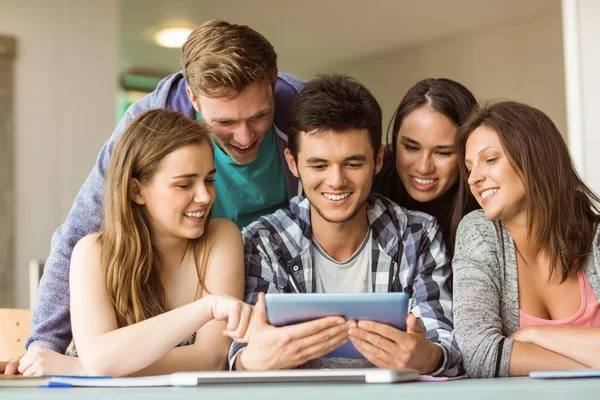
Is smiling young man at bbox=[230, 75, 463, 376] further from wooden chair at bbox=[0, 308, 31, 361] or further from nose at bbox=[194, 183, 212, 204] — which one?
wooden chair at bbox=[0, 308, 31, 361]

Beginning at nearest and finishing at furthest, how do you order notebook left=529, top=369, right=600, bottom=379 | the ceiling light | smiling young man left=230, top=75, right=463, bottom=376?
notebook left=529, top=369, right=600, bottom=379 < smiling young man left=230, top=75, right=463, bottom=376 < the ceiling light

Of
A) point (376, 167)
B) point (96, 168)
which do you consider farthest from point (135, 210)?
point (376, 167)

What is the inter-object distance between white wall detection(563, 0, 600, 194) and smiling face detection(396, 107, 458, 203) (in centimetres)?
101

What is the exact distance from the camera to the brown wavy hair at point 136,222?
1.69 metres

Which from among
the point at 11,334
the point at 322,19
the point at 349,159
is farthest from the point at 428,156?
the point at 322,19

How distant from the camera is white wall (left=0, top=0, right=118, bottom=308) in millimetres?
4406

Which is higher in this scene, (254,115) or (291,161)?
(254,115)

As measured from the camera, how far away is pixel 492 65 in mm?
5809

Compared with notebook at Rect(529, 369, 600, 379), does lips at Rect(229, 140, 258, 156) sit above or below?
above

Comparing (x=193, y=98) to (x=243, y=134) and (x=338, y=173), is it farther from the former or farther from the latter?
(x=338, y=173)

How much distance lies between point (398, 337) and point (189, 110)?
1.09 meters

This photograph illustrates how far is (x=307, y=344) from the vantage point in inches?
52.1

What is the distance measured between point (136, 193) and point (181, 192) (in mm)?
130

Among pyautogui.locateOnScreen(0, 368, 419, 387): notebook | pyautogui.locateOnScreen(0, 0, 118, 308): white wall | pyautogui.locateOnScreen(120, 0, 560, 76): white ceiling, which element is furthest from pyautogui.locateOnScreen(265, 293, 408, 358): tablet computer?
pyautogui.locateOnScreen(120, 0, 560, 76): white ceiling
